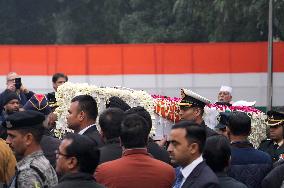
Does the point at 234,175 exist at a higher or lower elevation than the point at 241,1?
lower

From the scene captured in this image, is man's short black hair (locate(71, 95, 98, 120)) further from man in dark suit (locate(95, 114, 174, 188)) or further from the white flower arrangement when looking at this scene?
the white flower arrangement

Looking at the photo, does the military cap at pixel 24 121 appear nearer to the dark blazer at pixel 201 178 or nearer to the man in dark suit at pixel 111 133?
the man in dark suit at pixel 111 133

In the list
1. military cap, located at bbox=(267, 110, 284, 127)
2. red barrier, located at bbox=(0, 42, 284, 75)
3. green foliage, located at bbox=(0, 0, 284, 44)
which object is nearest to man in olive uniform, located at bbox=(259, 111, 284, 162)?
military cap, located at bbox=(267, 110, 284, 127)

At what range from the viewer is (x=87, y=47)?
22.3 meters

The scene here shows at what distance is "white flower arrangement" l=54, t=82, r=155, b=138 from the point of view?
10.6 metres

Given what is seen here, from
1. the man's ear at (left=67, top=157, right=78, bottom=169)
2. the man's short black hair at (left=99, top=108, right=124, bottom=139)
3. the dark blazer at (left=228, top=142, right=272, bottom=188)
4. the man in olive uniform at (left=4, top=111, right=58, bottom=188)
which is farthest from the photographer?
the dark blazer at (left=228, top=142, right=272, bottom=188)

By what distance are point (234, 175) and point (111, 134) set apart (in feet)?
3.71

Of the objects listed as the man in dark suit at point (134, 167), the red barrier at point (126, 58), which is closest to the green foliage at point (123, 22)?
the red barrier at point (126, 58)

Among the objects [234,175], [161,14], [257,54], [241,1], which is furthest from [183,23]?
[234,175]

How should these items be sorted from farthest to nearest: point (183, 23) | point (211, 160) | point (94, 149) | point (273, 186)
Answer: point (183, 23)
point (273, 186)
point (211, 160)
point (94, 149)

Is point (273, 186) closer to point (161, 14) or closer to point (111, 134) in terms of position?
point (111, 134)

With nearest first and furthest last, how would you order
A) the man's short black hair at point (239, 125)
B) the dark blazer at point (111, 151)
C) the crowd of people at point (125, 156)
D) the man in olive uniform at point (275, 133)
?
1. the crowd of people at point (125, 156)
2. the dark blazer at point (111, 151)
3. the man's short black hair at point (239, 125)
4. the man in olive uniform at point (275, 133)

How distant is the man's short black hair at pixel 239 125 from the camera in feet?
27.3

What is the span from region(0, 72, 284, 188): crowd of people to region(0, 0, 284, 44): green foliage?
22.8 metres
